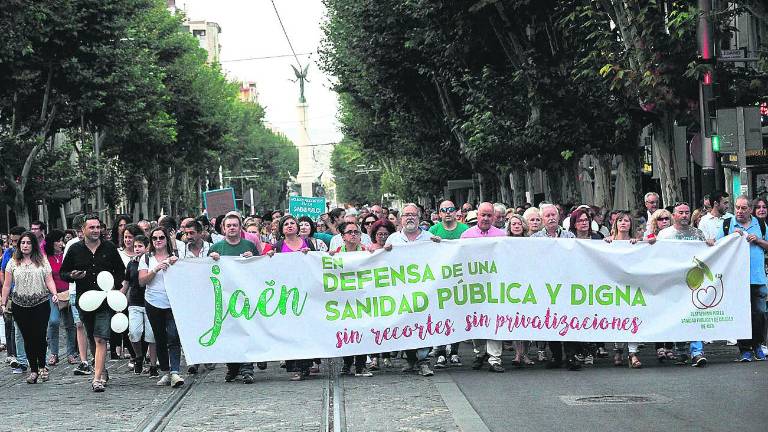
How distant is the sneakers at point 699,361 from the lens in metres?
13.8

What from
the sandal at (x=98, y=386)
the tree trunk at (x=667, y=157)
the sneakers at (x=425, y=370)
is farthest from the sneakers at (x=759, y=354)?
the tree trunk at (x=667, y=157)

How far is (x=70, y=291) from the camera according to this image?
1669cm

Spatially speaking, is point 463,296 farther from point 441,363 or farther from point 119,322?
point 119,322

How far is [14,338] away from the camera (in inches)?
699

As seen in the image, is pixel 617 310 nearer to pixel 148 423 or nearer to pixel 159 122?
pixel 148 423

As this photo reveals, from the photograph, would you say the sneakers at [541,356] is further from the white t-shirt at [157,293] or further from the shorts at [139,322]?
the shorts at [139,322]

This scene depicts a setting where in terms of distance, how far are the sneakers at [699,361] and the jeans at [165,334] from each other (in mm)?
5062

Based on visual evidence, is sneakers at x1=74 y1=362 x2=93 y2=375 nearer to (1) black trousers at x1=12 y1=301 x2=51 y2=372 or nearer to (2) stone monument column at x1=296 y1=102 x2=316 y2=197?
(1) black trousers at x1=12 y1=301 x2=51 y2=372

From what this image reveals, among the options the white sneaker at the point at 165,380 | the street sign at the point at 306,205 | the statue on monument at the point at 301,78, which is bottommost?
the white sneaker at the point at 165,380

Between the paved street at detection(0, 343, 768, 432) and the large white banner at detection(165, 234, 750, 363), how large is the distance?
1.29 ft

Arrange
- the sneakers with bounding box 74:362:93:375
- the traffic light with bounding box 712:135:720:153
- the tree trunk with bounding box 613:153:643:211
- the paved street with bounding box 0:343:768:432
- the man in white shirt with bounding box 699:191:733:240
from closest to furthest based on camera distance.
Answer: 1. the paved street with bounding box 0:343:768:432
2. the man in white shirt with bounding box 699:191:733:240
3. the sneakers with bounding box 74:362:93:375
4. the traffic light with bounding box 712:135:720:153
5. the tree trunk with bounding box 613:153:643:211

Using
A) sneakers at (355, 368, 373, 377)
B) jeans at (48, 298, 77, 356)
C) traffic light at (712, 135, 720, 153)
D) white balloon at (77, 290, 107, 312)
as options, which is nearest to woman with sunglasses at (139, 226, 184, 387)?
white balloon at (77, 290, 107, 312)

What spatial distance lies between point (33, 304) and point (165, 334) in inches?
63.0

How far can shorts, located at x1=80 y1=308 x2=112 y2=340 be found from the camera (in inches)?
555
